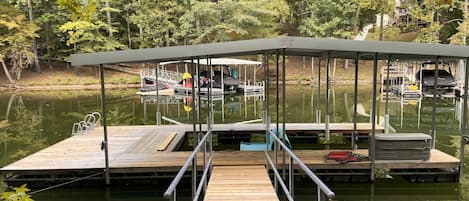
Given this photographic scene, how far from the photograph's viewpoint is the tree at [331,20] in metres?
27.2

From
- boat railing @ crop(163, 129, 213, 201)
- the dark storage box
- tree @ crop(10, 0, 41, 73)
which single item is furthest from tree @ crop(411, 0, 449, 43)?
tree @ crop(10, 0, 41, 73)

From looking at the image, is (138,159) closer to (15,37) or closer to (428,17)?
(428,17)

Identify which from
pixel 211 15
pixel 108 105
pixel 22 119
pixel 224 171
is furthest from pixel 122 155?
pixel 211 15

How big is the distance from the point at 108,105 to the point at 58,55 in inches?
609

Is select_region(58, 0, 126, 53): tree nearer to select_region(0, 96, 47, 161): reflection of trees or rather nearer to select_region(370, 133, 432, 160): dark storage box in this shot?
select_region(0, 96, 47, 161): reflection of trees

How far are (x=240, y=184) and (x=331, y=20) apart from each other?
24787 millimetres

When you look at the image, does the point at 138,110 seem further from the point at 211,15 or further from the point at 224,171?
the point at 211,15

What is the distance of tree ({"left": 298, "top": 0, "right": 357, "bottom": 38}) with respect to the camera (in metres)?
27.2

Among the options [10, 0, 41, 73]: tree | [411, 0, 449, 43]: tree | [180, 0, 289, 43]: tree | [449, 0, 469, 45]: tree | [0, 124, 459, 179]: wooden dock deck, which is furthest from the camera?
[10, 0, 41, 73]: tree

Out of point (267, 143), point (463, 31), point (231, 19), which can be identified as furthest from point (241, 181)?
point (231, 19)

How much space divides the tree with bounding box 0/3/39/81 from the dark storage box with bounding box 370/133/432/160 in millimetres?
25642

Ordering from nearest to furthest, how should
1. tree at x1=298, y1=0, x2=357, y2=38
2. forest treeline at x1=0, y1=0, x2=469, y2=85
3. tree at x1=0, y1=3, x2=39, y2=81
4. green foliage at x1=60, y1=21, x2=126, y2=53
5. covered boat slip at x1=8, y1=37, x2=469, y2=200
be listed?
covered boat slip at x1=8, y1=37, x2=469, y2=200
tree at x1=0, y1=3, x2=39, y2=81
forest treeline at x1=0, y1=0, x2=469, y2=85
tree at x1=298, y1=0, x2=357, y2=38
green foliage at x1=60, y1=21, x2=126, y2=53

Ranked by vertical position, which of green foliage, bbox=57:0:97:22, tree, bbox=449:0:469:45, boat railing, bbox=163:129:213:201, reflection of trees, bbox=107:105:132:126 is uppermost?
tree, bbox=449:0:469:45

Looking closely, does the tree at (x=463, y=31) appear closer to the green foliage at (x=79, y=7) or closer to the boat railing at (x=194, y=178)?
the boat railing at (x=194, y=178)
